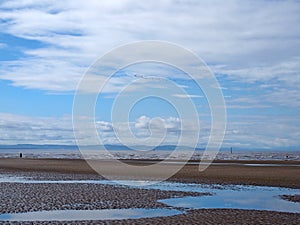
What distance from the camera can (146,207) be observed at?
84.5 feet

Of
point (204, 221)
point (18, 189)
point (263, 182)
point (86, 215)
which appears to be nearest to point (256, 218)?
point (204, 221)

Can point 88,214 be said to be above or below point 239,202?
above

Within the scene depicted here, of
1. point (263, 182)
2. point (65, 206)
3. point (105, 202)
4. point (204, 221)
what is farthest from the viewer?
point (263, 182)

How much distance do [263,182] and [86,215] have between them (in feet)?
80.5

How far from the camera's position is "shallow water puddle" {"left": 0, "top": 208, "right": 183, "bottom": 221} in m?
21.4

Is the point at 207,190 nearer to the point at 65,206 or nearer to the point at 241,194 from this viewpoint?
the point at 241,194

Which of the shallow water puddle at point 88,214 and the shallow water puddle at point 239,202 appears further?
the shallow water puddle at point 239,202

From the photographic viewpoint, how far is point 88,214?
22.9 metres

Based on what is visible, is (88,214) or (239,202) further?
(239,202)

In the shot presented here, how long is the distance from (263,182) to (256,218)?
21203 millimetres

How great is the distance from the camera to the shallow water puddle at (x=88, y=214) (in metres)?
21.4

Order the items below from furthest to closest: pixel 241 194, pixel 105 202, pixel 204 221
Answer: pixel 241 194
pixel 105 202
pixel 204 221

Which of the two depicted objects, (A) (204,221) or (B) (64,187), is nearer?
(A) (204,221)

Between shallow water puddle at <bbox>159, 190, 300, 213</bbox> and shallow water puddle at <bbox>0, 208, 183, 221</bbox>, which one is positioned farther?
shallow water puddle at <bbox>159, 190, 300, 213</bbox>
